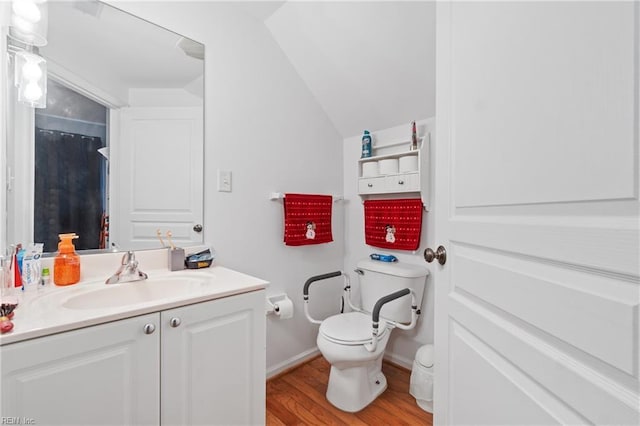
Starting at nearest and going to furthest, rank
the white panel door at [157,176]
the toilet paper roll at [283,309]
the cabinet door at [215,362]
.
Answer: the cabinet door at [215,362], the white panel door at [157,176], the toilet paper roll at [283,309]

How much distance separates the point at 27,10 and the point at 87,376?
4.24ft

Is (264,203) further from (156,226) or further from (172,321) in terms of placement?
(172,321)

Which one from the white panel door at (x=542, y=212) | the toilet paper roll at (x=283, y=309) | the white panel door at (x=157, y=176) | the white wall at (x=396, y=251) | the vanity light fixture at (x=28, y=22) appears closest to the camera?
the white panel door at (x=542, y=212)

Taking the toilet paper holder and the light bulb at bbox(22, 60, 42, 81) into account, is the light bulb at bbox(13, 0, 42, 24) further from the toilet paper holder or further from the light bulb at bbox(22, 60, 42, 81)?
the toilet paper holder

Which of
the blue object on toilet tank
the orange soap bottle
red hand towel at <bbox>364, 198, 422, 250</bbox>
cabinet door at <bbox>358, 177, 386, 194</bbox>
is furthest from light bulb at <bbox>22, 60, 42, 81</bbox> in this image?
the blue object on toilet tank

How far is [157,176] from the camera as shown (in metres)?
1.45

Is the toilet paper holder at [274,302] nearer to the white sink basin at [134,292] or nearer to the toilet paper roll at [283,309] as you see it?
the toilet paper roll at [283,309]

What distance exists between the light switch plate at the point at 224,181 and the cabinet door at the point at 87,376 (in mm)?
840

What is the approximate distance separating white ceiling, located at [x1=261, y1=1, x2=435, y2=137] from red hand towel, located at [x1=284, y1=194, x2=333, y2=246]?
2.15 ft

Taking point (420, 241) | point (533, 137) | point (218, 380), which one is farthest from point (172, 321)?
point (420, 241)

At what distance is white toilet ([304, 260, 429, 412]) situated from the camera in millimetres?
1515

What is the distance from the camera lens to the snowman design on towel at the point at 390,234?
6.39 feet

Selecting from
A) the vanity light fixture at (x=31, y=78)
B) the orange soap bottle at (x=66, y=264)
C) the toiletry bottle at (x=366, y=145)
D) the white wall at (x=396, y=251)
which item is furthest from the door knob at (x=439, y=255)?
the vanity light fixture at (x=31, y=78)

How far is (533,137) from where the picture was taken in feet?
2.04
